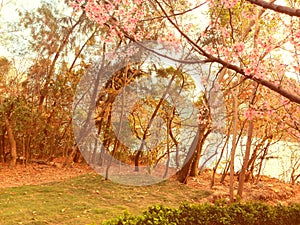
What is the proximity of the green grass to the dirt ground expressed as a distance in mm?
558

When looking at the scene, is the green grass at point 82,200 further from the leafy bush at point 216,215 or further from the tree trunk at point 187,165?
the leafy bush at point 216,215

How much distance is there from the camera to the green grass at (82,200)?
12.2 feet

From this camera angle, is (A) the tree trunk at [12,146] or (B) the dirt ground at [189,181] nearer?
(B) the dirt ground at [189,181]

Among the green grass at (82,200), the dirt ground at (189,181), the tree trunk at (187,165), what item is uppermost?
the tree trunk at (187,165)

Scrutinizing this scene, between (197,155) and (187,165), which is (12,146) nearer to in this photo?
(187,165)

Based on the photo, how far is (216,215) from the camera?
11.0 ft


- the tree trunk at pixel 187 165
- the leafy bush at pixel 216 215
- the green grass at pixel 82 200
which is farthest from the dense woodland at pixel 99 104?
the leafy bush at pixel 216 215

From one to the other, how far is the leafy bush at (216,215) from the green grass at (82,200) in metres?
0.41

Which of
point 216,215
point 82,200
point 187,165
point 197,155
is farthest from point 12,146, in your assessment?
point 216,215

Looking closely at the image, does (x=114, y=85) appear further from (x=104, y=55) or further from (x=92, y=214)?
(x=92, y=214)

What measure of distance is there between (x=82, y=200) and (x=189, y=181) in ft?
8.87

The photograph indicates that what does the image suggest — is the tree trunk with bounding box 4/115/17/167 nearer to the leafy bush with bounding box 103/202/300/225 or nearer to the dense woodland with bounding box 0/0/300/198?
the dense woodland with bounding box 0/0/300/198

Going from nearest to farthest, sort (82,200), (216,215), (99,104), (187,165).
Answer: (216,215), (82,200), (187,165), (99,104)

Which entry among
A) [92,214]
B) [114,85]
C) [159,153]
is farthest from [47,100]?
[92,214]
